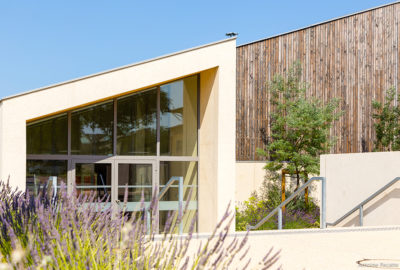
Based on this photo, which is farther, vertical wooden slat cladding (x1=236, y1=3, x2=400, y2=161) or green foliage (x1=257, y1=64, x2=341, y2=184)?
vertical wooden slat cladding (x1=236, y1=3, x2=400, y2=161)

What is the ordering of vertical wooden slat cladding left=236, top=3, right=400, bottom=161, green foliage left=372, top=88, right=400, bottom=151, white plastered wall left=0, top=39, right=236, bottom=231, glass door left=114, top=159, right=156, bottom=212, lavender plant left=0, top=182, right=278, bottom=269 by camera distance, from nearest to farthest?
lavender plant left=0, top=182, right=278, bottom=269 < white plastered wall left=0, top=39, right=236, bottom=231 < glass door left=114, top=159, right=156, bottom=212 < vertical wooden slat cladding left=236, top=3, right=400, bottom=161 < green foliage left=372, top=88, right=400, bottom=151

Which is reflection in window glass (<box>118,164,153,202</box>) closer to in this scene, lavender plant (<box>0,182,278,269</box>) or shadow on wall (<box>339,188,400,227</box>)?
shadow on wall (<box>339,188,400,227</box>)

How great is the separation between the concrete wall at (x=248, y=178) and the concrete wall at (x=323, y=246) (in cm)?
959

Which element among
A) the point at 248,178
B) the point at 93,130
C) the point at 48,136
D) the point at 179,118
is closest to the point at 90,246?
the point at 48,136

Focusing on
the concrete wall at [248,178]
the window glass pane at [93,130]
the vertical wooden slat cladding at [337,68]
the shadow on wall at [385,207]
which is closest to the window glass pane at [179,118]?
the window glass pane at [93,130]

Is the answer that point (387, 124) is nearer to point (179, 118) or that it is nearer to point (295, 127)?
point (295, 127)

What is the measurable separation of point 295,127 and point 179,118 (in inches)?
282

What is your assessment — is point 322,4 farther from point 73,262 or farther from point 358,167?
point 73,262

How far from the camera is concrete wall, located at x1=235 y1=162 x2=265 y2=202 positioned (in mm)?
17766

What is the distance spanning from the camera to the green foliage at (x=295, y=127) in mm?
17219

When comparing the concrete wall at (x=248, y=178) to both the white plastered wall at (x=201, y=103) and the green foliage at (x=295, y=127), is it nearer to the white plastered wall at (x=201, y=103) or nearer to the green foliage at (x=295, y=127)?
the green foliage at (x=295, y=127)

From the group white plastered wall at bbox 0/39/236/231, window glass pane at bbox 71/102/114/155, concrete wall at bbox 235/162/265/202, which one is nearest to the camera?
white plastered wall at bbox 0/39/236/231

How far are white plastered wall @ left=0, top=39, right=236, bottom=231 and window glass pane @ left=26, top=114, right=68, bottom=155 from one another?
87 cm

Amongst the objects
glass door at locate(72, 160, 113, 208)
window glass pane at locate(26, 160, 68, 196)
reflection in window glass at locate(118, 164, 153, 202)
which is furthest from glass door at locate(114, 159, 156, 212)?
window glass pane at locate(26, 160, 68, 196)
